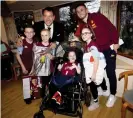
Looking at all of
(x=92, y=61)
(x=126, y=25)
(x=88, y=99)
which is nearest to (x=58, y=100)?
(x=88, y=99)

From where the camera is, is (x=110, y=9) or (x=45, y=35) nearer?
(x=45, y=35)

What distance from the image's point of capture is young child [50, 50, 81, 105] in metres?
1.90

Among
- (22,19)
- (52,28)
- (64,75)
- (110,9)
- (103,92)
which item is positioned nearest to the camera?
(64,75)

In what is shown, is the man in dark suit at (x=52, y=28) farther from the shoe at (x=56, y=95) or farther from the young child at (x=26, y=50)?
the shoe at (x=56, y=95)

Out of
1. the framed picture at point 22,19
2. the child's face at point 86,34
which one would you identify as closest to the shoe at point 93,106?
the child's face at point 86,34

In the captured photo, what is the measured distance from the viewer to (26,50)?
2.21 meters

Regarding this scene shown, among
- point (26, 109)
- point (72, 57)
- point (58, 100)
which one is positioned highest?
point (72, 57)

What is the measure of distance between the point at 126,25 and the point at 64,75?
1.28 m

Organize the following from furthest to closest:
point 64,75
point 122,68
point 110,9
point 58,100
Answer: point 110,9, point 122,68, point 64,75, point 58,100

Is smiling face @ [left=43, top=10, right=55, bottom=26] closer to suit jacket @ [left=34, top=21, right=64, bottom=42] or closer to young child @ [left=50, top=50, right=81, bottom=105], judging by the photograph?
suit jacket @ [left=34, top=21, right=64, bottom=42]

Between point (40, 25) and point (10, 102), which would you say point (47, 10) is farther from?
point (10, 102)

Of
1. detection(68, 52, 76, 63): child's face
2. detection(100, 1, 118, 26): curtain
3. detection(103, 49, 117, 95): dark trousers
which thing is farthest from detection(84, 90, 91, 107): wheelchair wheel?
detection(100, 1, 118, 26): curtain

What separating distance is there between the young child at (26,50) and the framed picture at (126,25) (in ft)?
4.49

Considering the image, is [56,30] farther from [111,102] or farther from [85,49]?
[111,102]
